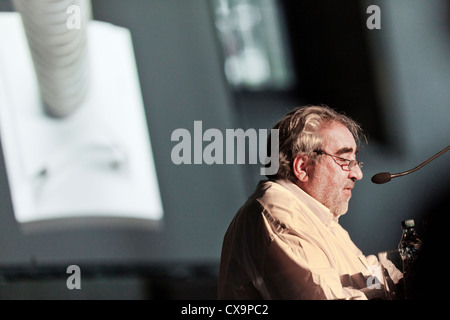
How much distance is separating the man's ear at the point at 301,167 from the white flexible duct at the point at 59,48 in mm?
1480

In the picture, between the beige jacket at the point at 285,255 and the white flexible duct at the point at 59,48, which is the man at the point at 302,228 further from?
the white flexible duct at the point at 59,48

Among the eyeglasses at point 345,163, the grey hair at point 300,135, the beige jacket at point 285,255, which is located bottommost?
the beige jacket at point 285,255

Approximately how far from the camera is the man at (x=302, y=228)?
1.25m

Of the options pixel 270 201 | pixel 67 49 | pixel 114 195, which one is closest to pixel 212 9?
pixel 67 49

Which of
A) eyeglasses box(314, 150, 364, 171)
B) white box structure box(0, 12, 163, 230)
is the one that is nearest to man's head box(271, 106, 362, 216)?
eyeglasses box(314, 150, 364, 171)

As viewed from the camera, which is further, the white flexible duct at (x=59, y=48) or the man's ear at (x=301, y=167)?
the white flexible duct at (x=59, y=48)

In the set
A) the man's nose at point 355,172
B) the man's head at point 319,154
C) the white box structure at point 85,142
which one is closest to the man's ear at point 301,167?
the man's head at point 319,154

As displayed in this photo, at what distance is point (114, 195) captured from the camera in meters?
2.81

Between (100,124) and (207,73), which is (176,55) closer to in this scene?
(207,73)

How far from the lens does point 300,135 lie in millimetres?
1593

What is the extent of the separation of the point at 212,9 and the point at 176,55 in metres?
0.52

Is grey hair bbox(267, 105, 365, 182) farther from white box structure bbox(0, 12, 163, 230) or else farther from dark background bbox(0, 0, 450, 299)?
white box structure bbox(0, 12, 163, 230)

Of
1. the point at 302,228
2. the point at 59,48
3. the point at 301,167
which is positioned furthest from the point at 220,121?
the point at 302,228

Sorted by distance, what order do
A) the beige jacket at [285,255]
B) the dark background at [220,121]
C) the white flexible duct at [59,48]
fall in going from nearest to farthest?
the beige jacket at [285,255] → the white flexible duct at [59,48] → the dark background at [220,121]
